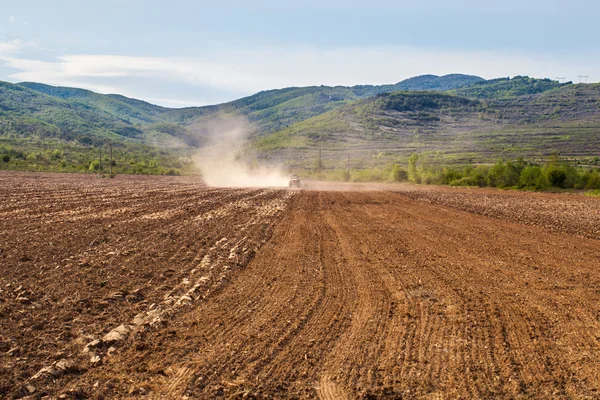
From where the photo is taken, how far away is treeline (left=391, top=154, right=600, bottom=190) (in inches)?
2185

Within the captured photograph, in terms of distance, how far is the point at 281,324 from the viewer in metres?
8.59

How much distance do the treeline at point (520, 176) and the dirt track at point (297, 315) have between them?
40.3m

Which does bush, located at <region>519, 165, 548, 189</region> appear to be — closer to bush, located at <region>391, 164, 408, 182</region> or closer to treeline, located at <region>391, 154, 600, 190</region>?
treeline, located at <region>391, 154, 600, 190</region>

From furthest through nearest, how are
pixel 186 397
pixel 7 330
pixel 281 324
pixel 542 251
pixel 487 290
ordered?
pixel 542 251 → pixel 487 290 → pixel 281 324 → pixel 7 330 → pixel 186 397

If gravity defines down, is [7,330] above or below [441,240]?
above

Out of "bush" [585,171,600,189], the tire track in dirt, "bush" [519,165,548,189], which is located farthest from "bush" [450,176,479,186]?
the tire track in dirt

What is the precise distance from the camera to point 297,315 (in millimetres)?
9141

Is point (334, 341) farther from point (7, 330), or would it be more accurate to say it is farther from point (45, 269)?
point (45, 269)

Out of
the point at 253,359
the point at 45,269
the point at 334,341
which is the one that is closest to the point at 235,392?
the point at 253,359

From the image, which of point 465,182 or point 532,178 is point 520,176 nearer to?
point 532,178

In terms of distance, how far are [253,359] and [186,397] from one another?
132 centimetres

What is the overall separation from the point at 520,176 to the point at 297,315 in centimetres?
5694

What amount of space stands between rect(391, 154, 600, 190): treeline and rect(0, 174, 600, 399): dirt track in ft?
132

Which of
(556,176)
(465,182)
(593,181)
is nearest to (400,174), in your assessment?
(465,182)
